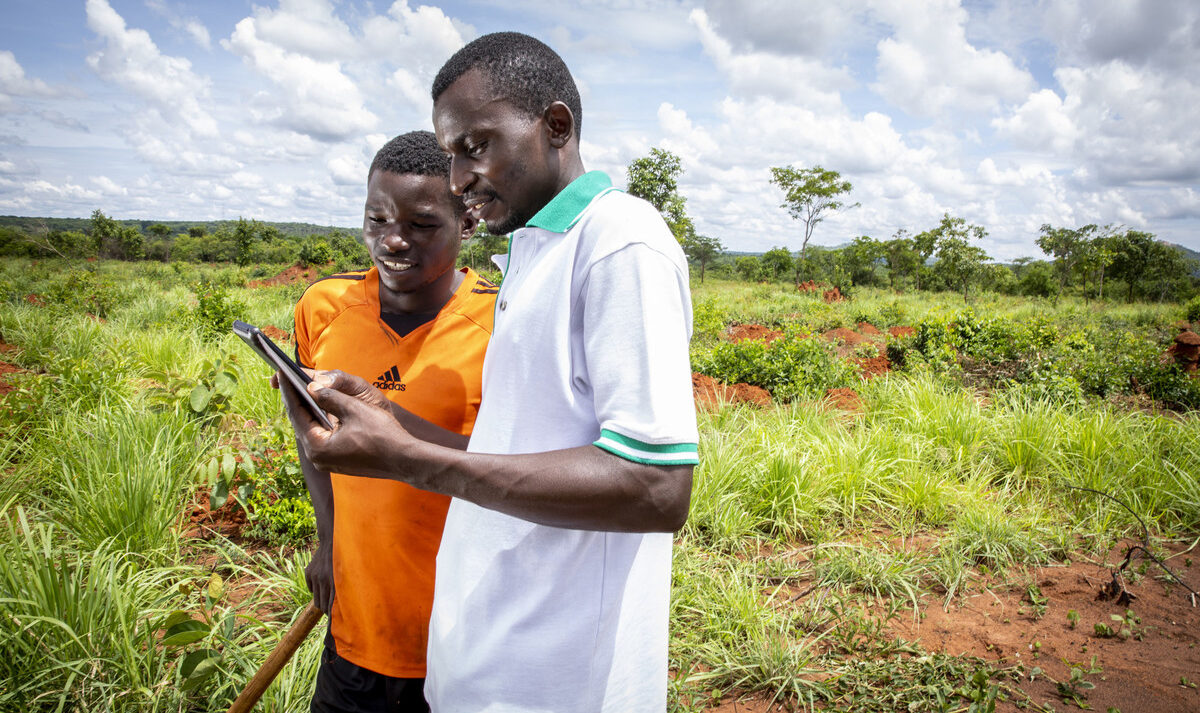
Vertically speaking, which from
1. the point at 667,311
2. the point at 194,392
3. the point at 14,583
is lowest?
the point at 14,583

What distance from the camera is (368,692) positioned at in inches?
54.5

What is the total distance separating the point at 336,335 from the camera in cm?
152

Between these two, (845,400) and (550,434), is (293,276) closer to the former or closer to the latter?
(845,400)

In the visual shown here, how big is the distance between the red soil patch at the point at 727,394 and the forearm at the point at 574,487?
494 cm

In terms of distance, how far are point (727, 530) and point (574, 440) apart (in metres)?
2.99

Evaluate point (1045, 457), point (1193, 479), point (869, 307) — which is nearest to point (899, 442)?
point (1045, 457)

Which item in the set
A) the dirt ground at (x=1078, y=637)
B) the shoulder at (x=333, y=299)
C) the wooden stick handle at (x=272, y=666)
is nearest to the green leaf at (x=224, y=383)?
the shoulder at (x=333, y=299)

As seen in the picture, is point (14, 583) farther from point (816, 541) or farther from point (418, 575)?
point (816, 541)

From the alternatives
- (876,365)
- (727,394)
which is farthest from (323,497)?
(876,365)

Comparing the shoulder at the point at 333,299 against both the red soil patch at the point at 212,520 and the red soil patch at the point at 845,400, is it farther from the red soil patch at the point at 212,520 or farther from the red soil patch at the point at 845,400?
the red soil patch at the point at 845,400

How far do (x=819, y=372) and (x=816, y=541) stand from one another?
3.06 m

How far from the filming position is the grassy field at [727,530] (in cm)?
226

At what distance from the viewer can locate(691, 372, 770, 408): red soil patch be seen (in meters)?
5.85

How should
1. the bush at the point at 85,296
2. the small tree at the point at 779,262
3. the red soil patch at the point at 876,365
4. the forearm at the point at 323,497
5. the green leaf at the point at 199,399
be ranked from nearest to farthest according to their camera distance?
the forearm at the point at 323,497 → the green leaf at the point at 199,399 → the red soil patch at the point at 876,365 → the bush at the point at 85,296 → the small tree at the point at 779,262
